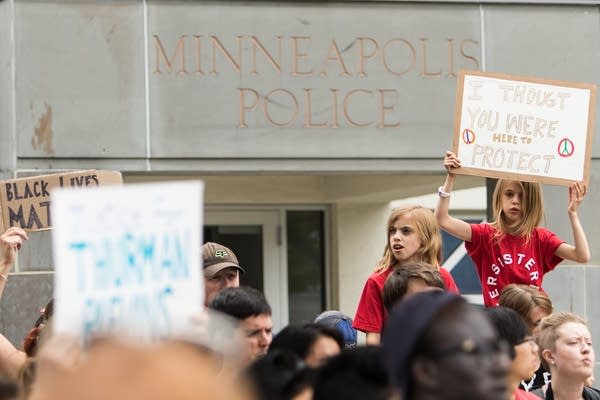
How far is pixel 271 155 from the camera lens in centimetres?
862

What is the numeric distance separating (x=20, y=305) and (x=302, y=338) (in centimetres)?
445

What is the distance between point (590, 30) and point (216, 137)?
2705 mm

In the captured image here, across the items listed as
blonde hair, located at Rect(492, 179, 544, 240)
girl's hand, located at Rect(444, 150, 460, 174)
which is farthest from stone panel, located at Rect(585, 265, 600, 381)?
girl's hand, located at Rect(444, 150, 460, 174)

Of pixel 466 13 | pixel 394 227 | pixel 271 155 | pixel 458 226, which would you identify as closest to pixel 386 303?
pixel 394 227

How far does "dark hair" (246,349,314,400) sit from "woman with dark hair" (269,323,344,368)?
285 mm

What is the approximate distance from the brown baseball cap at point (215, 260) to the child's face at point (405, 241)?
30.3 inches

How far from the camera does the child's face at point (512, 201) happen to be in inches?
267

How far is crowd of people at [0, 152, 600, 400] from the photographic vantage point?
2072 mm

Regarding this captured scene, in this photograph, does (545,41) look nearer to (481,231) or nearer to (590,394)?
(481,231)

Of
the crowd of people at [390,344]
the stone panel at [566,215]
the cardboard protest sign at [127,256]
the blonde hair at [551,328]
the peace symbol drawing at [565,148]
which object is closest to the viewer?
the crowd of people at [390,344]

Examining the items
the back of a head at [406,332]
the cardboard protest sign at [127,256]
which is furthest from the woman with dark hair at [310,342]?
the back of a head at [406,332]

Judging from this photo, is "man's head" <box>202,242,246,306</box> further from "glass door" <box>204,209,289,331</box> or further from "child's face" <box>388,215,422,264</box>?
"glass door" <box>204,209,289,331</box>

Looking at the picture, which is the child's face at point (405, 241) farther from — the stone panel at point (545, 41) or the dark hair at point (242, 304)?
the stone panel at point (545, 41)

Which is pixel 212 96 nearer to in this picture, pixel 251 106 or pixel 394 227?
pixel 251 106
